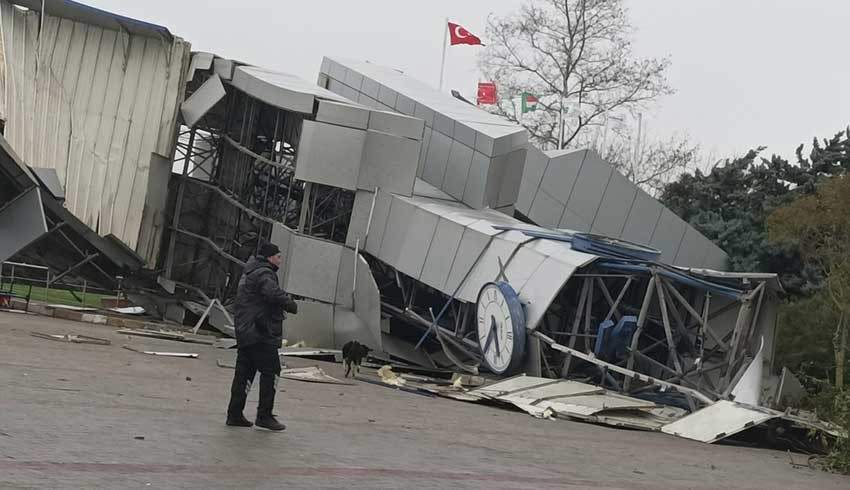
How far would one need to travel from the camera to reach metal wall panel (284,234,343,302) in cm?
2577

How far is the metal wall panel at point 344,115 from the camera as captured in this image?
25.7m

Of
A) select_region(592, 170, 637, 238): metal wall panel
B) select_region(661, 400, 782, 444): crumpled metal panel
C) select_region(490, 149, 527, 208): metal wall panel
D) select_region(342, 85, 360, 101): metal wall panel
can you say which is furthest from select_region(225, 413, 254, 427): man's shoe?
select_region(342, 85, 360, 101): metal wall panel

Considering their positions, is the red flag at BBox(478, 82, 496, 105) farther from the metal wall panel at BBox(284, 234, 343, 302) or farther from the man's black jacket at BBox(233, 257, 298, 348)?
the man's black jacket at BBox(233, 257, 298, 348)

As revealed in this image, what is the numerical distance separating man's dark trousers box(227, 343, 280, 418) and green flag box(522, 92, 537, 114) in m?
37.5

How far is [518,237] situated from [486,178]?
17.8ft

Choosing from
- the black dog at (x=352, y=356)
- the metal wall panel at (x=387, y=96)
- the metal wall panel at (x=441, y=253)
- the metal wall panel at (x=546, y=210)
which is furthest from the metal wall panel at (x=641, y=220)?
the black dog at (x=352, y=356)

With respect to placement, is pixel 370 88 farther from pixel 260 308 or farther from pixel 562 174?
pixel 260 308

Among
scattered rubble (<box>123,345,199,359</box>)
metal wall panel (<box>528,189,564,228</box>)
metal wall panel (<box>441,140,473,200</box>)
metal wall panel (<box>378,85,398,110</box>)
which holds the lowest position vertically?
scattered rubble (<box>123,345,199,359</box>)

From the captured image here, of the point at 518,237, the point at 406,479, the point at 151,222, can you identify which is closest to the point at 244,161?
the point at 151,222

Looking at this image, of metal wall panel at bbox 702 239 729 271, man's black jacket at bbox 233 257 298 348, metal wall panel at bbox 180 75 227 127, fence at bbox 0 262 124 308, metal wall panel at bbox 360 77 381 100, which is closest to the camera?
man's black jacket at bbox 233 257 298 348

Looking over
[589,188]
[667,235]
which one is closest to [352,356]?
Answer: [589,188]

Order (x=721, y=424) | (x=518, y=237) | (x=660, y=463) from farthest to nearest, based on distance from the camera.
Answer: (x=518, y=237), (x=721, y=424), (x=660, y=463)

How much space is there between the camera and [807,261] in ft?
94.0

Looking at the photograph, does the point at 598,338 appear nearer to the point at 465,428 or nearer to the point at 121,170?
the point at 465,428
